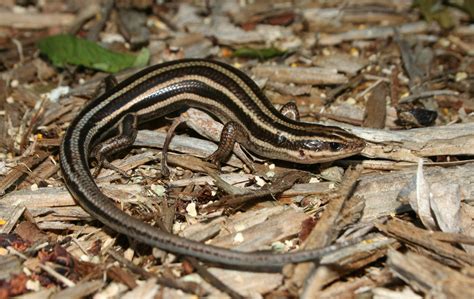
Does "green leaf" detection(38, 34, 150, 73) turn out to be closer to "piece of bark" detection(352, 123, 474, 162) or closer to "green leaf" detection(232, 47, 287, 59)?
"green leaf" detection(232, 47, 287, 59)

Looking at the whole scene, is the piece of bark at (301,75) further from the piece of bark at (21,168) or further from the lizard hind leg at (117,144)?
the piece of bark at (21,168)

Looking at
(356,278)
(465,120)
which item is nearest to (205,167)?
(356,278)

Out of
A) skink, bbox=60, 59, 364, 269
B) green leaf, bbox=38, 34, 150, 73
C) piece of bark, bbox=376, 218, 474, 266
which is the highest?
green leaf, bbox=38, 34, 150, 73

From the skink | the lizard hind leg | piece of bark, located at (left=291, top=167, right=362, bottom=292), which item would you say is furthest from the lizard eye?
the lizard hind leg

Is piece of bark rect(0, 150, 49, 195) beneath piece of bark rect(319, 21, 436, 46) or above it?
beneath

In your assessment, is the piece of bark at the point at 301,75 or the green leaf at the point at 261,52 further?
the green leaf at the point at 261,52

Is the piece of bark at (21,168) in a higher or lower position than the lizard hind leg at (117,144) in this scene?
lower

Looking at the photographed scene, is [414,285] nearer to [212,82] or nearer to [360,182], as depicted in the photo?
[360,182]

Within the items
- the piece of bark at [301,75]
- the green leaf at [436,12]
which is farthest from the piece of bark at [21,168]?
the green leaf at [436,12]
